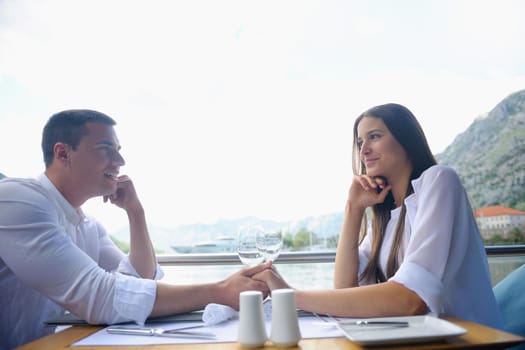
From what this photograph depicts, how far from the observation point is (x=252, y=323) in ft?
2.56

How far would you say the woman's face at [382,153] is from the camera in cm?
163

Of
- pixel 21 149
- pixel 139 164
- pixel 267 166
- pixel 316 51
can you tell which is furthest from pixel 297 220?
pixel 21 149

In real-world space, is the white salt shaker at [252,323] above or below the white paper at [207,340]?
above

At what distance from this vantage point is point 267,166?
3.32 meters

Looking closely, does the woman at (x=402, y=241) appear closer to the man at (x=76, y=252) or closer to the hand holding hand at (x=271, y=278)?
the hand holding hand at (x=271, y=278)

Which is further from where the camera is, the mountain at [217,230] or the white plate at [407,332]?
the mountain at [217,230]

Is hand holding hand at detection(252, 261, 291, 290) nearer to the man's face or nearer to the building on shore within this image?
the man's face

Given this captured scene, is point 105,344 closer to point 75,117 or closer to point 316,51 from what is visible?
point 75,117

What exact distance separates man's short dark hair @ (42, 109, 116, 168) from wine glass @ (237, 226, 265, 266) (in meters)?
0.84

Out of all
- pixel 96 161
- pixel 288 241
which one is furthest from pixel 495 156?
pixel 96 161

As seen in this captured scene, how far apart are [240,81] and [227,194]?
3.15 ft

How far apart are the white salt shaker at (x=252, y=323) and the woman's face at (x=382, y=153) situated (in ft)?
3.29

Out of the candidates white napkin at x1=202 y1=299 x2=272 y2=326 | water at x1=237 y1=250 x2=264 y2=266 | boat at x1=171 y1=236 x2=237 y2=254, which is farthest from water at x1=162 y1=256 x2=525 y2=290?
white napkin at x1=202 y1=299 x2=272 y2=326

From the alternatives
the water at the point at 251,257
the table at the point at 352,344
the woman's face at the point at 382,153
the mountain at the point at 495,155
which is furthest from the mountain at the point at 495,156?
the table at the point at 352,344
